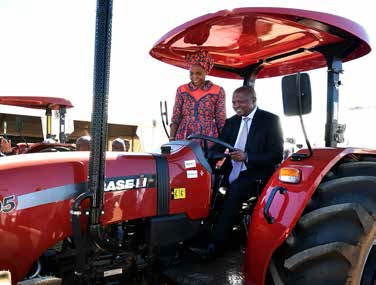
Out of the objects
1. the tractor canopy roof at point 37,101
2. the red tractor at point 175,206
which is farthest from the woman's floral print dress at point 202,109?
the tractor canopy roof at point 37,101

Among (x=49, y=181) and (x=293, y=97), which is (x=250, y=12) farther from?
(x=49, y=181)

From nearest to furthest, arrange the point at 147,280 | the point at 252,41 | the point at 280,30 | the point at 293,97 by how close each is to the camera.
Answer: the point at 293,97 < the point at 147,280 < the point at 280,30 < the point at 252,41

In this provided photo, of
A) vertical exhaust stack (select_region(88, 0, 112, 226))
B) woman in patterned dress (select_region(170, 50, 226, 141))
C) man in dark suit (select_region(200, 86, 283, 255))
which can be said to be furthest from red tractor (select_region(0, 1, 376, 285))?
woman in patterned dress (select_region(170, 50, 226, 141))

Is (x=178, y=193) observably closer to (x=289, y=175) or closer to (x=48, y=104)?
(x=289, y=175)

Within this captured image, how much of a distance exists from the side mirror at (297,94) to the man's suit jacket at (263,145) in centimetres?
72

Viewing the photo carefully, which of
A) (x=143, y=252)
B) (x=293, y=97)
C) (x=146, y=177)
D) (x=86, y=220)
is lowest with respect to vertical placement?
(x=143, y=252)

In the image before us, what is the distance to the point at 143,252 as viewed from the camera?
2027 mm

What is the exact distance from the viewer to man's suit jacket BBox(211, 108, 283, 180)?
2557 millimetres

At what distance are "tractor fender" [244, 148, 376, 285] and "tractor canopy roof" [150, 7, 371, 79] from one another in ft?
2.56

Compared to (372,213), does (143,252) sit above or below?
below

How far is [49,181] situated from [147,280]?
87 cm

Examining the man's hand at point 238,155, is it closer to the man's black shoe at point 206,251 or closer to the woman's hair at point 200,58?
the man's black shoe at point 206,251

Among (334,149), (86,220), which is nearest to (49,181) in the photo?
(86,220)

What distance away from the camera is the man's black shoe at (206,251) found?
229cm
